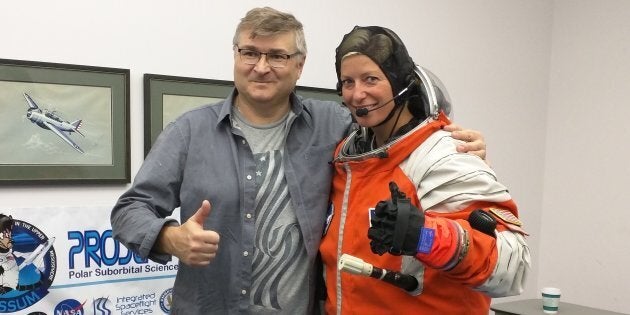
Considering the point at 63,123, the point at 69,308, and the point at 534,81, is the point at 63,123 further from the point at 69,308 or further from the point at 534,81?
the point at 534,81

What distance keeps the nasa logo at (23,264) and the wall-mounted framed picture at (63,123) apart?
16cm

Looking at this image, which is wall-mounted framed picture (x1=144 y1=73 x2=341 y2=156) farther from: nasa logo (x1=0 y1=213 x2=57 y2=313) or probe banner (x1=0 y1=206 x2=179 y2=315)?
nasa logo (x1=0 y1=213 x2=57 y2=313)

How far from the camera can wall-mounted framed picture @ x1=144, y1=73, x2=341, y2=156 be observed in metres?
1.97

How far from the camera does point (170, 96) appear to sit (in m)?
2.02

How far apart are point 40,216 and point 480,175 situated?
1394 mm

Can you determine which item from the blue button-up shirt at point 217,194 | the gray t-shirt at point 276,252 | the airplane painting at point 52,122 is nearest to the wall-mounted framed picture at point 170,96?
the airplane painting at point 52,122

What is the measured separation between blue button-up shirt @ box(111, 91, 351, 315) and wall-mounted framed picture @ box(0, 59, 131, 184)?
0.65 meters

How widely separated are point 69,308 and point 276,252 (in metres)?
0.94

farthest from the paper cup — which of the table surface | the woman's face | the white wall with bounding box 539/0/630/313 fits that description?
the woman's face

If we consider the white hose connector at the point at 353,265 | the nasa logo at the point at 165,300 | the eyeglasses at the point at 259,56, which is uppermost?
the eyeglasses at the point at 259,56

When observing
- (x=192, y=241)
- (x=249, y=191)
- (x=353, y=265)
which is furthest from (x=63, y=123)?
(x=353, y=265)

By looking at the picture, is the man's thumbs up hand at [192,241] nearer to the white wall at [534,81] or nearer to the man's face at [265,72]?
the man's face at [265,72]

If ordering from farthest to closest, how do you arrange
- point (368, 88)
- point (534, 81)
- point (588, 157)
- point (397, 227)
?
point (534, 81) < point (588, 157) < point (368, 88) < point (397, 227)

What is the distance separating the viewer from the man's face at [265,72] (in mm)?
1318
